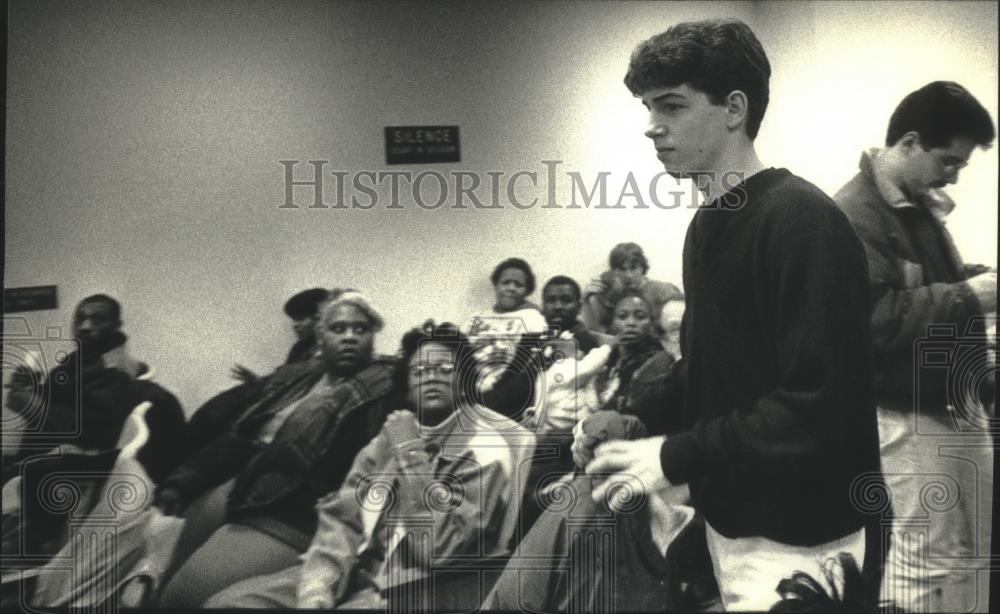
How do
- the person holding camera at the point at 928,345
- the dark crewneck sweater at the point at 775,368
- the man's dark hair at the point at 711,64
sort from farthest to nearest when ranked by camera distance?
the person holding camera at the point at 928,345
the man's dark hair at the point at 711,64
the dark crewneck sweater at the point at 775,368

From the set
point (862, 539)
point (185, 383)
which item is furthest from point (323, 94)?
point (862, 539)

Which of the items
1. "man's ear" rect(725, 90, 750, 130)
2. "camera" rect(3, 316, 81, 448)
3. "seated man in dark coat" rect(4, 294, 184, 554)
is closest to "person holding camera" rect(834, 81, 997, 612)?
"man's ear" rect(725, 90, 750, 130)

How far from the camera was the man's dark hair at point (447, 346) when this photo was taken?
13.5 ft

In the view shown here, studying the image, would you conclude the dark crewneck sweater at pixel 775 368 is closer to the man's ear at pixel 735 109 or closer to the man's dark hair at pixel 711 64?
the man's ear at pixel 735 109

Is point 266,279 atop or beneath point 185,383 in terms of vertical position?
atop

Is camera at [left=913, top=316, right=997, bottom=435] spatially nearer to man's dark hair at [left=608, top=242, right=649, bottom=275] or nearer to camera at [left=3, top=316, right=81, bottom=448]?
man's dark hair at [left=608, top=242, right=649, bottom=275]

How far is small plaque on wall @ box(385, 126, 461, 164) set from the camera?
4172 mm

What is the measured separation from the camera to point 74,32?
13.7 ft

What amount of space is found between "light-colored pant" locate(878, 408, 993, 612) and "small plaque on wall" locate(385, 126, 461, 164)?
215 centimetres

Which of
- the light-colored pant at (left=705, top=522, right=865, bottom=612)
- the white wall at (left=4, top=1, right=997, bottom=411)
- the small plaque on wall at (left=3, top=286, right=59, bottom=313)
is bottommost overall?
the light-colored pant at (left=705, top=522, right=865, bottom=612)

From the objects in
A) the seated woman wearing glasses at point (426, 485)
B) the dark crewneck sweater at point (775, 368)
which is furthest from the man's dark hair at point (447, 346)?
the dark crewneck sweater at point (775, 368)

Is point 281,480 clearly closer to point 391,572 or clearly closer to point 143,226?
point 391,572

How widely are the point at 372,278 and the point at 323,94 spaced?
80 centimetres

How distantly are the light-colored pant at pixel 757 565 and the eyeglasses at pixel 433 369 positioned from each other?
1.22m
